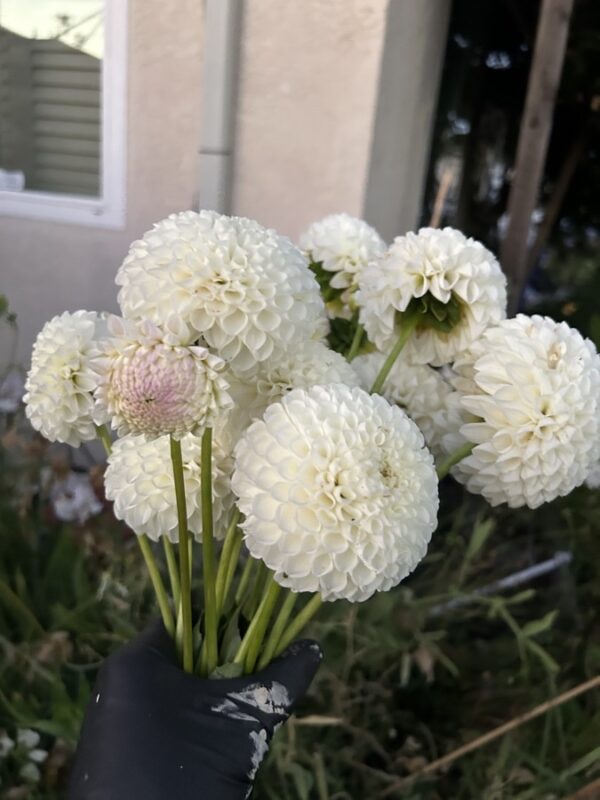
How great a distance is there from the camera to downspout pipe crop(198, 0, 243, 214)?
4.60ft

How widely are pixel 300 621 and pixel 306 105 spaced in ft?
4.08

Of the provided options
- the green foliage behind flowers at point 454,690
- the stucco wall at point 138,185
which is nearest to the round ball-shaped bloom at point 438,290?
the green foliage behind flowers at point 454,690

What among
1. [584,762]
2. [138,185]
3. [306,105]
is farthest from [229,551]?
[138,185]

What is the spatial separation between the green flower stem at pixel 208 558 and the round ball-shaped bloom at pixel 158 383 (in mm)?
36

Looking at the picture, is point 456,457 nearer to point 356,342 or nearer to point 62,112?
point 356,342

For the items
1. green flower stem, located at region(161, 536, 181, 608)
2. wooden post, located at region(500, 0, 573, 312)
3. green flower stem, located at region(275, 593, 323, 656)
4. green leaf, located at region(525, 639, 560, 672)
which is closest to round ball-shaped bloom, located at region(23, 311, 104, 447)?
green flower stem, located at region(161, 536, 181, 608)

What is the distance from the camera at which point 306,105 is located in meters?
1.44

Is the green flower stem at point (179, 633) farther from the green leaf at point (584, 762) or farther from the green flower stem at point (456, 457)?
the green leaf at point (584, 762)

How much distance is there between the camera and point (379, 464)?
0.41 metres

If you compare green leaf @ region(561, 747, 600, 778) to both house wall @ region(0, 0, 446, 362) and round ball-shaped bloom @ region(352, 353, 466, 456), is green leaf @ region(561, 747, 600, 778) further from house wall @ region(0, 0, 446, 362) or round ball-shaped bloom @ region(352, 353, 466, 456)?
house wall @ region(0, 0, 446, 362)

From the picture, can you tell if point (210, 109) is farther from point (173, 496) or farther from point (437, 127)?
point (173, 496)

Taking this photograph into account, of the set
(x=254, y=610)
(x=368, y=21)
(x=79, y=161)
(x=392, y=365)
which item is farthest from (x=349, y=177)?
(x=254, y=610)

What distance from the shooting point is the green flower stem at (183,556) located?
414 millimetres

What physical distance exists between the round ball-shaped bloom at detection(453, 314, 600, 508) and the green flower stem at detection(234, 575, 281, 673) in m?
0.18
